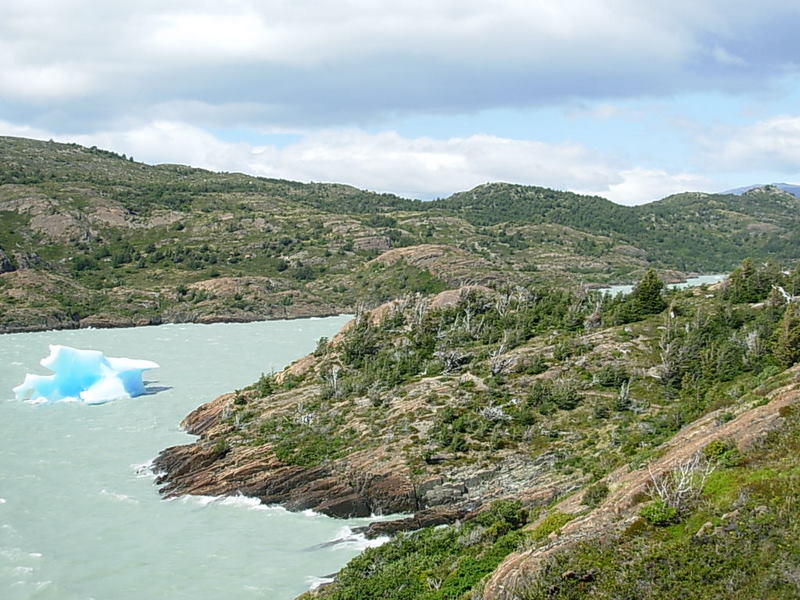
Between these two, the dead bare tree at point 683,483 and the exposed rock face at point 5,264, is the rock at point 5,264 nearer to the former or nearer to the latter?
the exposed rock face at point 5,264

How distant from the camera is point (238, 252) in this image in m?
141

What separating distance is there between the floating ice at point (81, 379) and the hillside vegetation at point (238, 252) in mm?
51171

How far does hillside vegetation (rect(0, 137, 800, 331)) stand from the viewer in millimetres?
115188

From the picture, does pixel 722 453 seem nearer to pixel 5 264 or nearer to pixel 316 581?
pixel 316 581

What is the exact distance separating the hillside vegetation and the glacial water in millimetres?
60498

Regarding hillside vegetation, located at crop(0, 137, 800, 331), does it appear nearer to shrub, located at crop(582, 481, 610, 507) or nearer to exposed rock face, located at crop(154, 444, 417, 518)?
exposed rock face, located at crop(154, 444, 417, 518)

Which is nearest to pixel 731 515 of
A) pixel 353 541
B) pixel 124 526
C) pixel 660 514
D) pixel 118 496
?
pixel 660 514

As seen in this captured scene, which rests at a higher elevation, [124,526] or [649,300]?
[649,300]

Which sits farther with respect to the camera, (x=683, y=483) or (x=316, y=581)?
(x=316, y=581)

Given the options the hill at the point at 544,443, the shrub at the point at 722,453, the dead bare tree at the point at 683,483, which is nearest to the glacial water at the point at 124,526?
the hill at the point at 544,443

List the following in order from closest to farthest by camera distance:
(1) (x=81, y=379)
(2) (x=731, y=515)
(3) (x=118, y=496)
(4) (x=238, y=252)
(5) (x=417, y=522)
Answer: (2) (x=731, y=515) → (5) (x=417, y=522) → (3) (x=118, y=496) → (1) (x=81, y=379) → (4) (x=238, y=252)

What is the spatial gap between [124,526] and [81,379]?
27713 millimetres

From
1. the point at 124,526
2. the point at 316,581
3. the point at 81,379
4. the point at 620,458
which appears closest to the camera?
the point at 316,581

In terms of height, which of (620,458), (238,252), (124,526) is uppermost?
(238,252)
